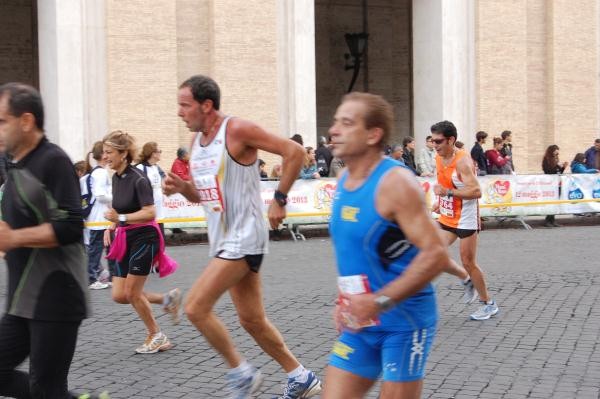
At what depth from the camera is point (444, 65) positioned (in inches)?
1104

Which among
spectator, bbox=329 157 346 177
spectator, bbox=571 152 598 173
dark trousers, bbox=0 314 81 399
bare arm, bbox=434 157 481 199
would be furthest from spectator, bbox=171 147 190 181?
dark trousers, bbox=0 314 81 399

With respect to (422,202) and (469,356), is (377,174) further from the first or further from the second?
(469,356)

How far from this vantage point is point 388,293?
154 inches

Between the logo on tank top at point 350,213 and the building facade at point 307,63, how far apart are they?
1940 cm

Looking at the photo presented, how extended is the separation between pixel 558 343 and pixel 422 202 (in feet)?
15.1

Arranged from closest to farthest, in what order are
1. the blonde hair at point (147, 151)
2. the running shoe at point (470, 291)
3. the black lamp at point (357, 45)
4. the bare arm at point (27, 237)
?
the bare arm at point (27, 237)
the running shoe at point (470, 291)
the blonde hair at point (147, 151)
the black lamp at point (357, 45)

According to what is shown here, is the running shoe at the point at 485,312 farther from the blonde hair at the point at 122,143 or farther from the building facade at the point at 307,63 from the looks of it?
the building facade at the point at 307,63

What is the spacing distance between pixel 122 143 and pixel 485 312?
3.86 metres

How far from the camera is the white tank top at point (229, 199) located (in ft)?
19.9

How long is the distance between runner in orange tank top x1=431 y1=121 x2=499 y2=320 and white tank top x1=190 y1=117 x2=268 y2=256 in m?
3.68

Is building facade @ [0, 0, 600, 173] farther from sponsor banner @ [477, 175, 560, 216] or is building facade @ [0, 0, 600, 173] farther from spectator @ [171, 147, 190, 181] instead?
sponsor banner @ [477, 175, 560, 216]

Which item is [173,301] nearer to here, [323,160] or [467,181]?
[467,181]

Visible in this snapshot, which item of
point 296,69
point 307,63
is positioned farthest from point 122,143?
point 307,63

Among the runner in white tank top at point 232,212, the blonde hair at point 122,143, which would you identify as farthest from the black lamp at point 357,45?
the runner in white tank top at point 232,212
